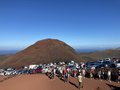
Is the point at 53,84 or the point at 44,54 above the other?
the point at 44,54

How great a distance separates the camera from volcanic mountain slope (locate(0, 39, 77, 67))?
94.4 meters

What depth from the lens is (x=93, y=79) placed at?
37156mm

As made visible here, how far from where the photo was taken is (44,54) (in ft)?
327

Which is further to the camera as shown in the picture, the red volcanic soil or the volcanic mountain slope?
the volcanic mountain slope

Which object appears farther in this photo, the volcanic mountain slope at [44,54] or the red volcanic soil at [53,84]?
the volcanic mountain slope at [44,54]

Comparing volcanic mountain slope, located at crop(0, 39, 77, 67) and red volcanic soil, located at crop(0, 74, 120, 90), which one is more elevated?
volcanic mountain slope, located at crop(0, 39, 77, 67)

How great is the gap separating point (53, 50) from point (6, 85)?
226 feet

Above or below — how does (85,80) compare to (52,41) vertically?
below

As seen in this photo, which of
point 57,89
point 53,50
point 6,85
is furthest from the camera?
point 53,50

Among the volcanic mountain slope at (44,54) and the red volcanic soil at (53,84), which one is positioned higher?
the volcanic mountain slope at (44,54)

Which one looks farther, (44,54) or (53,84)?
(44,54)

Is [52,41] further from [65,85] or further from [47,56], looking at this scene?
[65,85]

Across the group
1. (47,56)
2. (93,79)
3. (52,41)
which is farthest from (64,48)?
(93,79)

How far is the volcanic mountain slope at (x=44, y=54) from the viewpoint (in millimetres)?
94438
